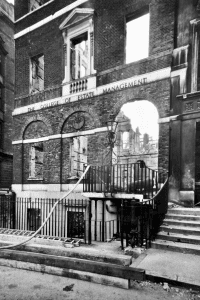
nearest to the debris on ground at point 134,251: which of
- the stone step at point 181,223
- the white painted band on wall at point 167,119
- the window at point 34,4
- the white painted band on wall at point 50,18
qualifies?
the stone step at point 181,223

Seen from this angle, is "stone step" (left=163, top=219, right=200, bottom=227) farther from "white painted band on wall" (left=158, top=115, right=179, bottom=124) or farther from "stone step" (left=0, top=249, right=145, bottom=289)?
"white painted band on wall" (left=158, top=115, right=179, bottom=124)

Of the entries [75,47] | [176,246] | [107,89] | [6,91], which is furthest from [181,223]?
[6,91]

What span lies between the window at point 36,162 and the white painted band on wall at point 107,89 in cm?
221

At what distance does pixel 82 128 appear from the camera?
418 inches

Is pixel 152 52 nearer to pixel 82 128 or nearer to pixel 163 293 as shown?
pixel 82 128

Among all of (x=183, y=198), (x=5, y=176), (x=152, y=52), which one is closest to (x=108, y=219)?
(x=183, y=198)

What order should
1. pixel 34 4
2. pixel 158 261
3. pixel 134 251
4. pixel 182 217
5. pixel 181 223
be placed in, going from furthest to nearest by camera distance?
pixel 34 4, pixel 182 217, pixel 181 223, pixel 134 251, pixel 158 261

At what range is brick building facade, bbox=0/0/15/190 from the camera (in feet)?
55.9

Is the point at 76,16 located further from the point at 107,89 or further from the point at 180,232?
the point at 180,232

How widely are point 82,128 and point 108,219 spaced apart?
449 centimetres

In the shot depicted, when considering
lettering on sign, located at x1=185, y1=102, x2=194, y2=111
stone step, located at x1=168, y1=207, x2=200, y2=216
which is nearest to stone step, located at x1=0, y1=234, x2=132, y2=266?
stone step, located at x1=168, y1=207, x2=200, y2=216

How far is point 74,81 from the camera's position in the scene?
35.9ft

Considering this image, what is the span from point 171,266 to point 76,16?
11633 mm

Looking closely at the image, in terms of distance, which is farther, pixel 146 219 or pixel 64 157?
pixel 64 157
